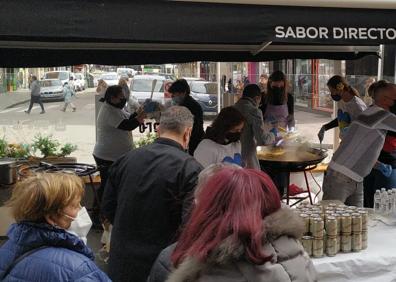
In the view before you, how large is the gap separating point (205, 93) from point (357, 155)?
485 inches

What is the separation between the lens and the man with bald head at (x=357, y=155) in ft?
12.5

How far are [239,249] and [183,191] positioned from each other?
1.23m

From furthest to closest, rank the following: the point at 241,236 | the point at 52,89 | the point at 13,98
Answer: the point at 52,89 < the point at 13,98 < the point at 241,236

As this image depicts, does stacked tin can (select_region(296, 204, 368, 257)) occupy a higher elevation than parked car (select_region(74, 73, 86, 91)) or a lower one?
lower

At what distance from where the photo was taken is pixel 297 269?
5.00 feet

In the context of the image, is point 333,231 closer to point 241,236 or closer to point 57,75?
point 241,236

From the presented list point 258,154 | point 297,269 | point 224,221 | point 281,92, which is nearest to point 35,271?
point 224,221

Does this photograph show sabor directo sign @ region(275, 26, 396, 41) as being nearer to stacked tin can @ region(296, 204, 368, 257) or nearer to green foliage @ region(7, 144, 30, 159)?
stacked tin can @ region(296, 204, 368, 257)

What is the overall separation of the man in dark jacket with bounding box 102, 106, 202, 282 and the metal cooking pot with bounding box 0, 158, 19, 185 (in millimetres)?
2855

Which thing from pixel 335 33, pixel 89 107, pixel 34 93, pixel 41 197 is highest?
pixel 335 33

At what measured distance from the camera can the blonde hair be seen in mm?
1906

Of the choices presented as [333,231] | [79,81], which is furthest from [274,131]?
[79,81]

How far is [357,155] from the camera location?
12.6ft

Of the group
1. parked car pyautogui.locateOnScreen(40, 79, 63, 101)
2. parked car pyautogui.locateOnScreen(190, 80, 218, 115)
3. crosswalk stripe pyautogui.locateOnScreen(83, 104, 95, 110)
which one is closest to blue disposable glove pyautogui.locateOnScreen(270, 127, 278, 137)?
parked car pyautogui.locateOnScreen(190, 80, 218, 115)
